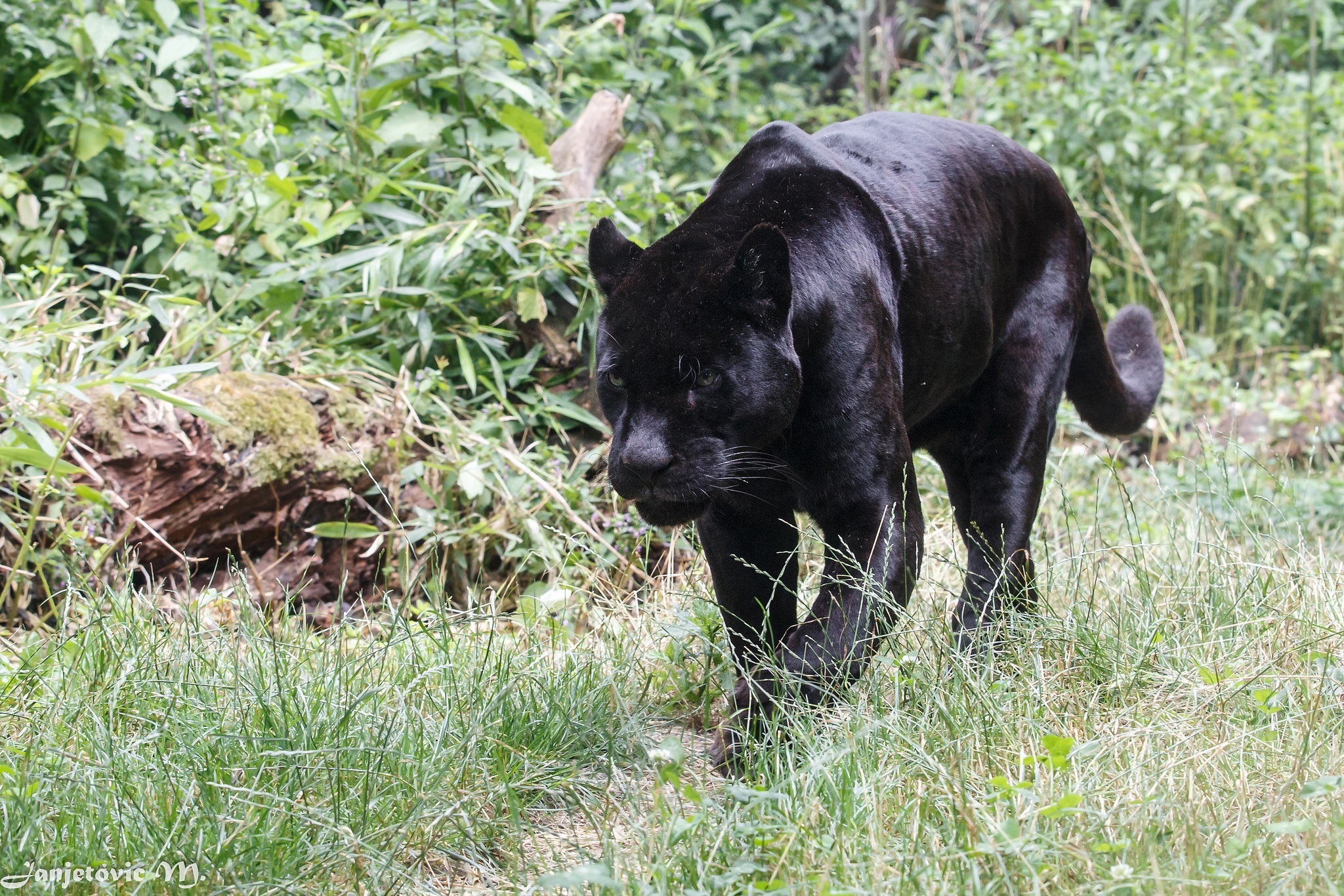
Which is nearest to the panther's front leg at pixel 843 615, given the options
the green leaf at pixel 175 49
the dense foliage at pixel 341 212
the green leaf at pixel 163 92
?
the dense foliage at pixel 341 212

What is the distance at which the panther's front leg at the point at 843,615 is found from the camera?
2.69 metres

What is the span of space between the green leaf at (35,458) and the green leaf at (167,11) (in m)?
2.26

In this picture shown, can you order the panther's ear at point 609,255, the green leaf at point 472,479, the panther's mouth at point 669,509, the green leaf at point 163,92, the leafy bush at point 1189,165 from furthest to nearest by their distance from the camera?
the leafy bush at point 1189,165
the green leaf at point 163,92
the green leaf at point 472,479
the panther's ear at point 609,255
the panther's mouth at point 669,509

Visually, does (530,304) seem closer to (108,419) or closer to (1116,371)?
(108,419)

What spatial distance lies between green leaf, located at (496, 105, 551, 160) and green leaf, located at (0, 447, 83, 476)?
7.33 feet

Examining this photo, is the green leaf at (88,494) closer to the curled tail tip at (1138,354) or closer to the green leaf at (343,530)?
the green leaf at (343,530)

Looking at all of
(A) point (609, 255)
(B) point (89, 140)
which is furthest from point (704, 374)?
(B) point (89, 140)

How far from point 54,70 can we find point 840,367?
3.67 m

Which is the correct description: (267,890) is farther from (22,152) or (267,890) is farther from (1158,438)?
(1158,438)

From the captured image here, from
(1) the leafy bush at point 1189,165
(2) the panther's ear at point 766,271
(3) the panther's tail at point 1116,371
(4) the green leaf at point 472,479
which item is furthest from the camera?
(1) the leafy bush at point 1189,165

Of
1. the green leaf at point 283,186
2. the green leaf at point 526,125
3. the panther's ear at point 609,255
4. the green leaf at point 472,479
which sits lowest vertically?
the green leaf at point 472,479

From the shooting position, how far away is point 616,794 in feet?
8.36

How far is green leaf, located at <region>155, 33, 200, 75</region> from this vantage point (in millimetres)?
4746

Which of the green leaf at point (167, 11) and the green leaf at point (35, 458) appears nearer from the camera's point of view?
the green leaf at point (35, 458)
